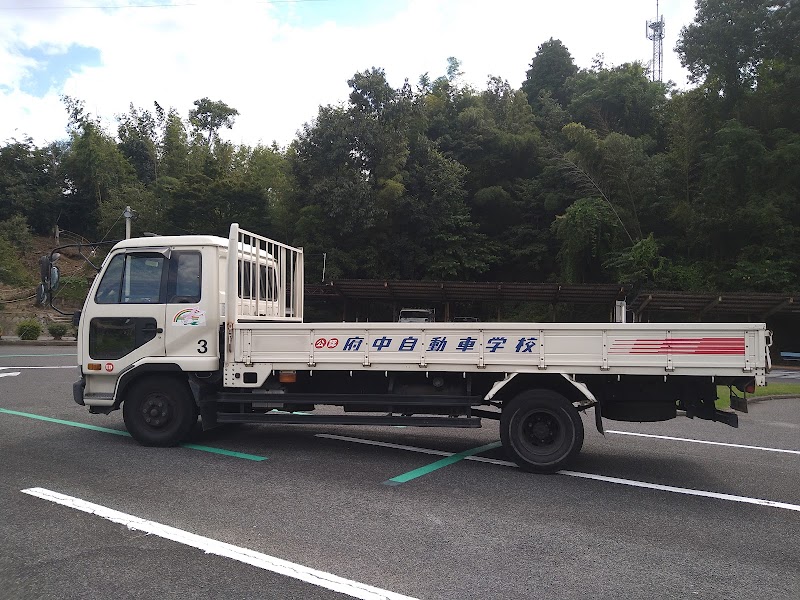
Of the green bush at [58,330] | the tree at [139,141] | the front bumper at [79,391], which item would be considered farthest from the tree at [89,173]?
the front bumper at [79,391]

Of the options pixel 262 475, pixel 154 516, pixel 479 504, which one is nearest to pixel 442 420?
pixel 479 504

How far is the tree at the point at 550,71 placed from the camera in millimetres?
50125

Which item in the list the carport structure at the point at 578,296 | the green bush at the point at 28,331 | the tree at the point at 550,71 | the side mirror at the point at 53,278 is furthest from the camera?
the tree at the point at 550,71

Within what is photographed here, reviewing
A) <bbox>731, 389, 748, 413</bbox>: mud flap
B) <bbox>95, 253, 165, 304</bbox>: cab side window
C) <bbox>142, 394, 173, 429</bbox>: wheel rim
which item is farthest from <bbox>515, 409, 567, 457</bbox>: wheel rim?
<bbox>95, 253, 165, 304</bbox>: cab side window

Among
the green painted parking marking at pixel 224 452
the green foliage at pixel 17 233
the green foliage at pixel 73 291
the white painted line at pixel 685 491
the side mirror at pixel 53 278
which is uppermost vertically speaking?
the green foliage at pixel 17 233

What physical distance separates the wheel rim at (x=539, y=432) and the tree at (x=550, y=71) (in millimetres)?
46540

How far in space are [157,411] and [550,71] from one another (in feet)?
163

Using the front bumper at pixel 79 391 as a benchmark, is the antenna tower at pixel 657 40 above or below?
above

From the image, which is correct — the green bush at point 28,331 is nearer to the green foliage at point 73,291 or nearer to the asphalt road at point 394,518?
the green foliage at point 73,291

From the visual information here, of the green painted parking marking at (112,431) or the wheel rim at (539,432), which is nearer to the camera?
the wheel rim at (539,432)

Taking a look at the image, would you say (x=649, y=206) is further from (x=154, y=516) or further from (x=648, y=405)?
(x=154, y=516)

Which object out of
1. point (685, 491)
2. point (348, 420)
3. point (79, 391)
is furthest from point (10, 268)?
point (685, 491)

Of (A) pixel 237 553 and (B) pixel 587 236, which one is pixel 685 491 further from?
(B) pixel 587 236

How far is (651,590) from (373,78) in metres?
33.6
